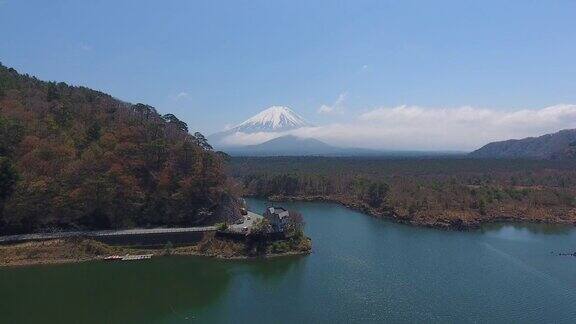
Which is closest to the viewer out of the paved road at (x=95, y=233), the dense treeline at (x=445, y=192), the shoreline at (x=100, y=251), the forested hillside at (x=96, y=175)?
the shoreline at (x=100, y=251)

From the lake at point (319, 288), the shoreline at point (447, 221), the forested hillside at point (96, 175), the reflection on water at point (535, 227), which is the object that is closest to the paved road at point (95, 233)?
the forested hillside at point (96, 175)

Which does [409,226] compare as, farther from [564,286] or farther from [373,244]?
[564,286]

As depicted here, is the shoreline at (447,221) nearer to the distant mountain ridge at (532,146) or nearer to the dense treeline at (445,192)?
the dense treeline at (445,192)

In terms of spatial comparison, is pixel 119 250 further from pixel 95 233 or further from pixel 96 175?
pixel 96 175

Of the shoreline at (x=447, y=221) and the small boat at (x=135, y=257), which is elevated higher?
the small boat at (x=135, y=257)

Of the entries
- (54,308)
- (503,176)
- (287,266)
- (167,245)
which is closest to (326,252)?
(287,266)
